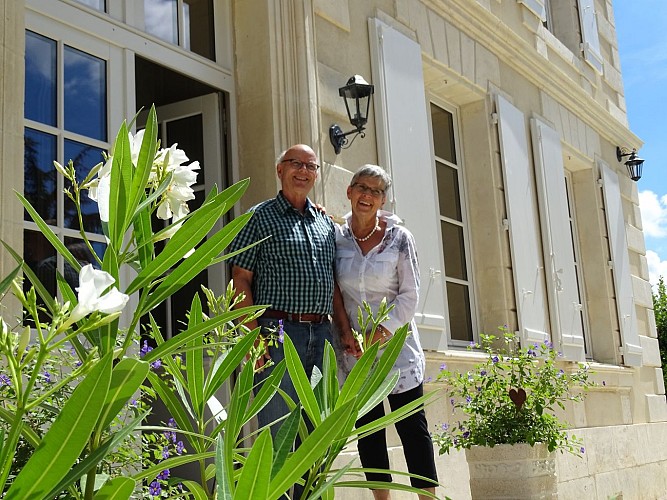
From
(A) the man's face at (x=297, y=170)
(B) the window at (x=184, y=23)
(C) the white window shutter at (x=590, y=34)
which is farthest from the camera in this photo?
(C) the white window shutter at (x=590, y=34)

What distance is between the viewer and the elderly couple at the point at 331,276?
281 centimetres

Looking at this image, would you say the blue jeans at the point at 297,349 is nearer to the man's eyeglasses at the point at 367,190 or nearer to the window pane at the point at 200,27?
the man's eyeglasses at the point at 367,190

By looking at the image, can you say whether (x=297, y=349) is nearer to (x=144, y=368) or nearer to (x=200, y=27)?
(x=200, y=27)

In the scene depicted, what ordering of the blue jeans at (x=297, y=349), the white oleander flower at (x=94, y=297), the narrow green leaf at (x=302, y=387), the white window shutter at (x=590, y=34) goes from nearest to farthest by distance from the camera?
the white oleander flower at (x=94, y=297) → the narrow green leaf at (x=302, y=387) → the blue jeans at (x=297, y=349) → the white window shutter at (x=590, y=34)

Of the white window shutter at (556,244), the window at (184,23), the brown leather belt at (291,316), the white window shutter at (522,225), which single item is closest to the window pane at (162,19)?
the window at (184,23)

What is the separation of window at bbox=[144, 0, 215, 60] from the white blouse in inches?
52.7

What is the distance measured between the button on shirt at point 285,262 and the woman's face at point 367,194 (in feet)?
0.65

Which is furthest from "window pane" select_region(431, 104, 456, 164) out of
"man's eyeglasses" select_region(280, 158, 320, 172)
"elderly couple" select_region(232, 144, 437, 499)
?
"man's eyeglasses" select_region(280, 158, 320, 172)

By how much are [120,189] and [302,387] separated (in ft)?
0.94

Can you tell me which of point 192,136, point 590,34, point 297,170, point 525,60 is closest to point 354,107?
point 192,136

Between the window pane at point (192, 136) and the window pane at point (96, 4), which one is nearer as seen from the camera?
the window pane at point (96, 4)

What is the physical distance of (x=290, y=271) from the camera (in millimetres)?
2828

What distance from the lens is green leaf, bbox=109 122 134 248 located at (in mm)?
767

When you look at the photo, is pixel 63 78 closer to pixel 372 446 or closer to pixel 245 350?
pixel 372 446
